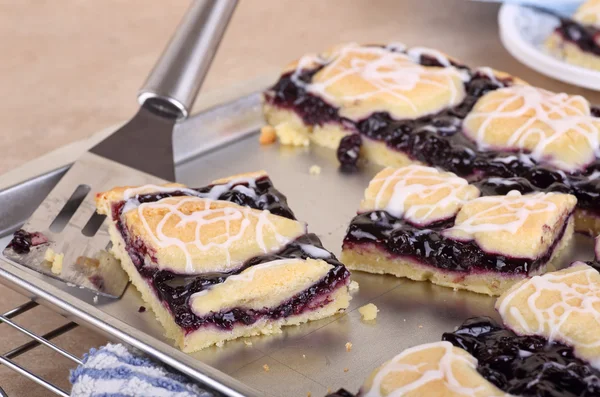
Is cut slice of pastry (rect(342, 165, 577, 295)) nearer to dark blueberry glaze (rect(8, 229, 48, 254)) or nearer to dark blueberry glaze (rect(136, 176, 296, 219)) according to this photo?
dark blueberry glaze (rect(136, 176, 296, 219))

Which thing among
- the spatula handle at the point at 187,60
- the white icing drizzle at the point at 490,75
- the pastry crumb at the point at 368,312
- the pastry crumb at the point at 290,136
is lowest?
the pastry crumb at the point at 368,312

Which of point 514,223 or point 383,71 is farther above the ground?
point 383,71

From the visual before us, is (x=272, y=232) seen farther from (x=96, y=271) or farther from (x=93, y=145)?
(x=93, y=145)

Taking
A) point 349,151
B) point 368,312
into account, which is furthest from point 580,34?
point 368,312

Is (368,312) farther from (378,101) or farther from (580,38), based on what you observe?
(580,38)

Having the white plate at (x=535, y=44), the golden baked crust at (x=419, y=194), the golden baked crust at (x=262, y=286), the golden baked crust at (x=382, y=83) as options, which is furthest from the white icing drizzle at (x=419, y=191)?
the white plate at (x=535, y=44)

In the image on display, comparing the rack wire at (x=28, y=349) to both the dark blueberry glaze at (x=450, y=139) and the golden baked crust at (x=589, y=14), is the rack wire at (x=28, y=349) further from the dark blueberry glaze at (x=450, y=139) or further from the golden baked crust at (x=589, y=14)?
the golden baked crust at (x=589, y=14)
